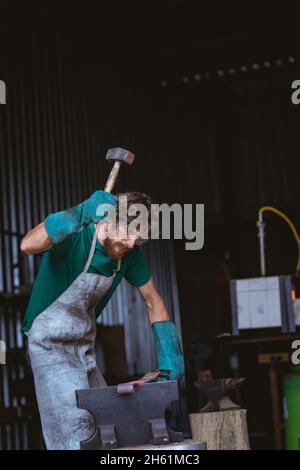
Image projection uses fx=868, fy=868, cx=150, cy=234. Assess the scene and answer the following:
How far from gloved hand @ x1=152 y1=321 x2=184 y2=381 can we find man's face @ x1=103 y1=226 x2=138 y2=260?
36 cm

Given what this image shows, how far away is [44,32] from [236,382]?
139 inches

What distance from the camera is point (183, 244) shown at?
896cm

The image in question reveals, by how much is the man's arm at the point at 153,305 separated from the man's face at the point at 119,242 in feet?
1.02

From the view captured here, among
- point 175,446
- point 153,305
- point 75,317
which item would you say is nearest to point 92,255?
point 75,317

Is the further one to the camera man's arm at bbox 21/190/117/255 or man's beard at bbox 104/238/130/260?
man's beard at bbox 104/238/130/260

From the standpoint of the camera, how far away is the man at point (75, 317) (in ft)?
10.2

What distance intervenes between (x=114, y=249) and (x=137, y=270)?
0.30 meters

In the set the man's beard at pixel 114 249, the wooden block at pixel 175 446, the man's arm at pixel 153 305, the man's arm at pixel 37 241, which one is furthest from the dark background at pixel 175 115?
the wooden block at pixel 175 446

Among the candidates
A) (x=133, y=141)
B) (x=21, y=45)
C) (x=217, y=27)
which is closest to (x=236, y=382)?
(x=21, y=45)

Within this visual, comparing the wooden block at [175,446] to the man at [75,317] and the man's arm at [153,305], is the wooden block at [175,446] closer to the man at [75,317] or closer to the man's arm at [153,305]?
the man at [75,317]

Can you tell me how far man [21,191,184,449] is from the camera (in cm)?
312

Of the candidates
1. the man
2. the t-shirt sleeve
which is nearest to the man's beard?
the man

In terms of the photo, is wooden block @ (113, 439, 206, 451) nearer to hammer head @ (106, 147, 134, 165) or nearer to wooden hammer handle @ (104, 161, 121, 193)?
wooden hammer handle @ (104, 161, 121, 193)
